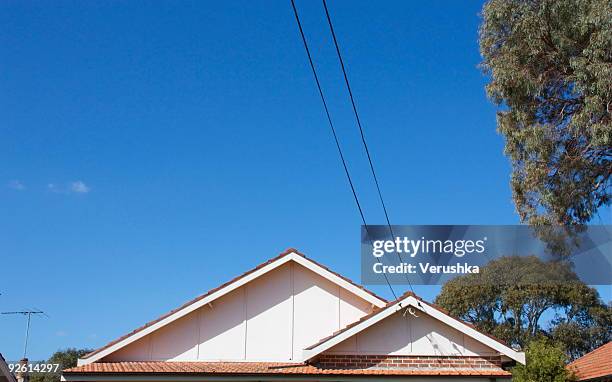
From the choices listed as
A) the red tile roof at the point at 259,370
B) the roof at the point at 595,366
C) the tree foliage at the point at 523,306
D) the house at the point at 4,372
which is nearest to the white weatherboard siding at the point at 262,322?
the red tile roof at the point at 259,370

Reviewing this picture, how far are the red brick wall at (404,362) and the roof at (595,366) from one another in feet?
30.3

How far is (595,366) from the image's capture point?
24516 millimetres

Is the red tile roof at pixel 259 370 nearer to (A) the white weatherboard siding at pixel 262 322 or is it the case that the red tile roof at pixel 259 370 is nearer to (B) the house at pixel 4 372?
(A) the white weatherboard siding at pixel 262 322

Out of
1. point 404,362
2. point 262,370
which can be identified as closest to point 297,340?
point 262,370

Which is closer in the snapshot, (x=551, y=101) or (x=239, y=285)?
(x=239, y=285)

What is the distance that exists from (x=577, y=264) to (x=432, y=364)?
15.3 meters

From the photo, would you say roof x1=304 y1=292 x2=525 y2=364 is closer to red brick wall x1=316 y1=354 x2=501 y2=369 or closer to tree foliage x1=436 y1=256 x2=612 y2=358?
red brick wall x1=316 y1=354 x2=501 y2=369

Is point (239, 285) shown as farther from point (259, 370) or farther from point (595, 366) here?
point (595, 366)

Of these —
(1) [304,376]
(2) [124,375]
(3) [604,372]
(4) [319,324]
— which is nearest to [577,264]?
(3) [604,372]

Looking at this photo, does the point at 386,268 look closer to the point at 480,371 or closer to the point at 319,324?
the point at 319,324

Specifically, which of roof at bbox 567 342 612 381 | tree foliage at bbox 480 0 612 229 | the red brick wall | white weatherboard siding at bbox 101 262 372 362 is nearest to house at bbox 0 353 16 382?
white weatherboard siding at bbox 101 262 372 362

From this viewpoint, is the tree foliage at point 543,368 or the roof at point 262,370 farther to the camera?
the tree foliage at point 543,368

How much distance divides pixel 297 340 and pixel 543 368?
12998 millimetres

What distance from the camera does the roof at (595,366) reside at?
2272 centimetres
